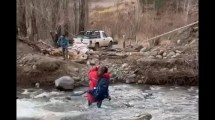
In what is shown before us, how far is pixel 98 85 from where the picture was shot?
1.75m

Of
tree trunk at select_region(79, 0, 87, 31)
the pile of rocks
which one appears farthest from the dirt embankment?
tree trunk at select_region(79, 0, 87, 31)

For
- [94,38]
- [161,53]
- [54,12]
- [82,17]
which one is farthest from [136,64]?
[54,12]

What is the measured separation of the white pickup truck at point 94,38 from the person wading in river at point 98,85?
0.45 feet

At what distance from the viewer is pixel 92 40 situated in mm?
1810

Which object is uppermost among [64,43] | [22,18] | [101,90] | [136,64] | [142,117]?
[22,18]

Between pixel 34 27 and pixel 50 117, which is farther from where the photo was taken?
pixel 34 27

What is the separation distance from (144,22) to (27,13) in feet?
1.88

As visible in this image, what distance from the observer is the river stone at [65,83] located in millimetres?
1726

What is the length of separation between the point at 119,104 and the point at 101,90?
108 mm

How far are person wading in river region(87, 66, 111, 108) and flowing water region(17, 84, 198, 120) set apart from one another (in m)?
0.02

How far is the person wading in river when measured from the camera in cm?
172

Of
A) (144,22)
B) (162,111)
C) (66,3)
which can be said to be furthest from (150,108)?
(66,3)

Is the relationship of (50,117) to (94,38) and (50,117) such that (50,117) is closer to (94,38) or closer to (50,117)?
(50,117)
